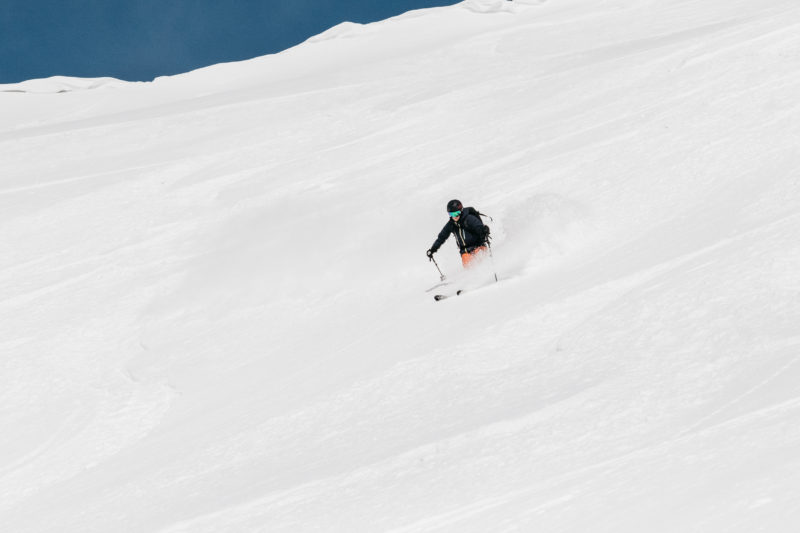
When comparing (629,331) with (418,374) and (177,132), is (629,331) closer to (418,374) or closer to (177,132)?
(418,374)

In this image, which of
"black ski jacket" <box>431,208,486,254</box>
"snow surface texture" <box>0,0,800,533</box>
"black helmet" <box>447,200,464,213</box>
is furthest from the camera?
"black helmet" <box>447,200,464,213</box>

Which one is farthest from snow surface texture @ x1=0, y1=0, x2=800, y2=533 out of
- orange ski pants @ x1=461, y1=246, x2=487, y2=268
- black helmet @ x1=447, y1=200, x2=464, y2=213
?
black helmet @ x1=447, y1=200, x2=464, y2=213

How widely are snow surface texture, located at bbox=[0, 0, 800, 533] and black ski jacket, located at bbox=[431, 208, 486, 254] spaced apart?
21.4 inches

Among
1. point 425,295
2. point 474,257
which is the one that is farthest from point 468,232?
point 425,295

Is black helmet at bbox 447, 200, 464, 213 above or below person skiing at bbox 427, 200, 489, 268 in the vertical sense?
above

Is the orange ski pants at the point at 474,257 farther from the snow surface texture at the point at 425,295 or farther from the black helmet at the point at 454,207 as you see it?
the black helmet at the point at 454,207

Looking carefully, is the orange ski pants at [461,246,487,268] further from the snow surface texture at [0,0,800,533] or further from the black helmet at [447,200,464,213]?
the black helmet at [447,200,464,213]

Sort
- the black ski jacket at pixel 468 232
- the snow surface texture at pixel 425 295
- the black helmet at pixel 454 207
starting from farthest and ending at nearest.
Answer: the black helmet at pixel 454 207, the black ski jacket at pixel 468 232, the snow surface texture at pixel 425 295

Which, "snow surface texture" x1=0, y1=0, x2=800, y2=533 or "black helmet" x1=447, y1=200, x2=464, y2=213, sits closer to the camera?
"snow surface texture" x1=0, y1=0, x2=800, y2=533

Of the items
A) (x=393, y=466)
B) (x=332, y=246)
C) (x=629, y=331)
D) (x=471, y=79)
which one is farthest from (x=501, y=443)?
(x=471, y=79)

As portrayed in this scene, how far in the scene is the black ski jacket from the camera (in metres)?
12.8

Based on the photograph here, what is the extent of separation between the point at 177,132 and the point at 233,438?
1618cm

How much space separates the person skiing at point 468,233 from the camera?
504 inches

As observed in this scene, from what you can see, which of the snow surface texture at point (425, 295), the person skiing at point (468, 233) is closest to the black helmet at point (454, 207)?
the person skiing at point (468, 233)
